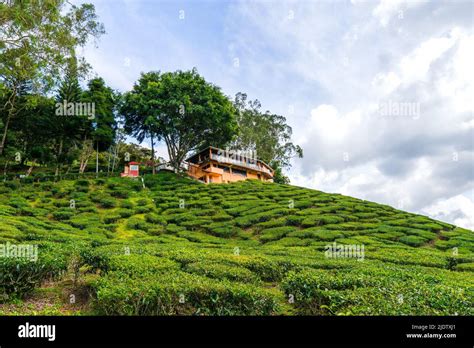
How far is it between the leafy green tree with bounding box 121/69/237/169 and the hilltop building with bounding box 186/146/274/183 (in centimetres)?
147

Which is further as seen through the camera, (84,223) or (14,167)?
(14,167)

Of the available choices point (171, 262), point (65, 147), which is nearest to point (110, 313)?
point (171, 262)

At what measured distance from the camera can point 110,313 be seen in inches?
217

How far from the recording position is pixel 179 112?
31.3 metres

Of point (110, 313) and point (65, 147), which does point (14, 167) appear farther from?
point (110, 313)

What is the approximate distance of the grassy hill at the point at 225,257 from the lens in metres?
5.61

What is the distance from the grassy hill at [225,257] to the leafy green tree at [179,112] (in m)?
8.51

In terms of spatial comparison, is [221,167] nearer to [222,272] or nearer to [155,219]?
[155,219]

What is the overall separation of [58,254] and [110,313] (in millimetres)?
2998

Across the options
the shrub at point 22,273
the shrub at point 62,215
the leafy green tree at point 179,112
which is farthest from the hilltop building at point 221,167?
the shrub at point 22,273

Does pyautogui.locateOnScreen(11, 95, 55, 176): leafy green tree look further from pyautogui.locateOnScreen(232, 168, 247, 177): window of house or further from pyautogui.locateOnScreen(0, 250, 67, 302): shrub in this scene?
pyautogui.locateOnScreen(0, 250, 67, 302): shrub

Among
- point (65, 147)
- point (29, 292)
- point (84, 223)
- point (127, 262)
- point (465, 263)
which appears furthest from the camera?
point (65, 147)

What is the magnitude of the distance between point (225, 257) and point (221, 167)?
90.2 ft
